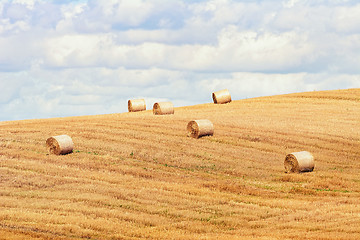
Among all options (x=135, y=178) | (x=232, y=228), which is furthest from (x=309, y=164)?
(x=232, y=228)

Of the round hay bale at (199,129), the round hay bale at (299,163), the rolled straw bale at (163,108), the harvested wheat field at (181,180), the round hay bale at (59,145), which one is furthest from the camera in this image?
the rolled straw bale at (163,108)

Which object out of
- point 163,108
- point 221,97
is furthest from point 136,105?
point 221,97

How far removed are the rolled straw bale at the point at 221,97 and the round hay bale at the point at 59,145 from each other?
88.7ft

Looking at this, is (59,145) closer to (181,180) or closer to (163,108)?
(181,180)

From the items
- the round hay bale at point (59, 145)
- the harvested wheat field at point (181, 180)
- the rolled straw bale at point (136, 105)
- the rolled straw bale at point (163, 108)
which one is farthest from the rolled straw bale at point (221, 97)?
the round hay bale at point (59, 145)

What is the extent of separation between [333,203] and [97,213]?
1075 cm

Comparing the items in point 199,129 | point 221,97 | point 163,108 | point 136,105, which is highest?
point 221,97

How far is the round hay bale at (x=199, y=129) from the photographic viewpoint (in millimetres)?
40031

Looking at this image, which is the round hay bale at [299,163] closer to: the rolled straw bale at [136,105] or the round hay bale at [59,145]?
the round hay bale at [59,145]

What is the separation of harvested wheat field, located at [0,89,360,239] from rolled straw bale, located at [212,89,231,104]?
902 centimetres

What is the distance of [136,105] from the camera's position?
186ft

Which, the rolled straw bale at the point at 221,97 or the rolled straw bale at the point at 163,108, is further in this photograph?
the rolled straw bale at the point at 221,97

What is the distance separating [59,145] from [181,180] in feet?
27.3

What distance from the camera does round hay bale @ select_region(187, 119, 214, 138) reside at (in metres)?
40.0
